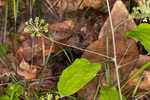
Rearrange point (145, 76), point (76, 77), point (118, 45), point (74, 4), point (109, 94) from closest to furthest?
point (76, 77) → point (109, 94) → point (145, 76) → point (118, 45) → point (74, 4)

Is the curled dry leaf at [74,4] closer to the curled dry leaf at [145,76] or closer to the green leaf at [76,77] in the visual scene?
the curled dry leaf at [145,76]

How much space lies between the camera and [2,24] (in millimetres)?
2721

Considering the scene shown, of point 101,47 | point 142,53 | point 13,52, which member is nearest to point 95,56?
point 101,47

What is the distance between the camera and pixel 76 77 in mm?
1624

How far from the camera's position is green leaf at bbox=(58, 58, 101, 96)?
5.11ft

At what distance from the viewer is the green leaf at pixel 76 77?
1.56m

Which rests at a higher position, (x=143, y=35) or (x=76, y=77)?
(x=143, y=35)

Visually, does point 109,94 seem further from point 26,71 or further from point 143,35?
Answer: point 26,71

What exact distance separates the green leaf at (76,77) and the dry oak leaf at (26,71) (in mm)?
974

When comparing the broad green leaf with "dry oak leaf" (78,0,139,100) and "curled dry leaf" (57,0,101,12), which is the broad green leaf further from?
"curled dry leaf" (57,0,101,12)

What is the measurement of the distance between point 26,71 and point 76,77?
113 centimetres

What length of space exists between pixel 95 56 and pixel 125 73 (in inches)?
15.7

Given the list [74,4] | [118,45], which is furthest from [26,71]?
[118,45]

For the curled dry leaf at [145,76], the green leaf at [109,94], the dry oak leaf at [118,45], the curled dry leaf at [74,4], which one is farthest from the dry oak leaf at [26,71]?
the curled dry leaf at [145,76]
